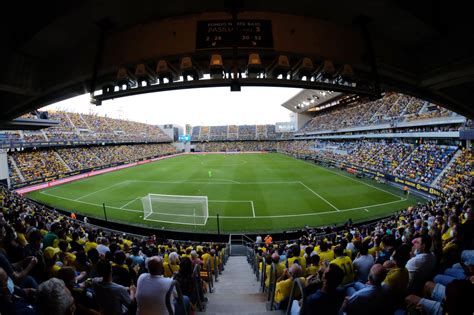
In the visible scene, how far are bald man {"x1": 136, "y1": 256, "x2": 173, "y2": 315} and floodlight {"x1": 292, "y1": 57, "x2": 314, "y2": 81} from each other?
4.12m

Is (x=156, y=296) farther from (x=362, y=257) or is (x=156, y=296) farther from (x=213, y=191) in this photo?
(x=213, y=191)

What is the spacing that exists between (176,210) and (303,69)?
18567mm

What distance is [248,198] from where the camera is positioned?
24.9 meters

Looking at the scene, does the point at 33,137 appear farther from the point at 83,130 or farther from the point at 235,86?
the point at 235,86

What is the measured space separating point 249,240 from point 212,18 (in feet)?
45.9

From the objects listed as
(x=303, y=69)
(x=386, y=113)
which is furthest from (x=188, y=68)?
(x=386, y=113)

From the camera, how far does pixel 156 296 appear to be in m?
2.78

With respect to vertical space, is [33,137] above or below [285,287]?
above

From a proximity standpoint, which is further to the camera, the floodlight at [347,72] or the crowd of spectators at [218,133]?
the crowd of spectators at [218,133]

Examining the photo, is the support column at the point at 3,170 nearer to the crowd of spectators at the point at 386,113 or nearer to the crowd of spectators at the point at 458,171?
the crowd of spectators at the point at 386,113

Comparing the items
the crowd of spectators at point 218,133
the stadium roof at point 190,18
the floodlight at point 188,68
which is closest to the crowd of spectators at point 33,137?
the stadium roof at point 190,18

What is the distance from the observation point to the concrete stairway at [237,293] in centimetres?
469

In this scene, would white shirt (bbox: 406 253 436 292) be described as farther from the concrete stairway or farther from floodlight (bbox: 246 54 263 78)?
floodlight (bbox: 246 54 263 78)

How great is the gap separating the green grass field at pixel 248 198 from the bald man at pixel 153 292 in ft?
46.7
